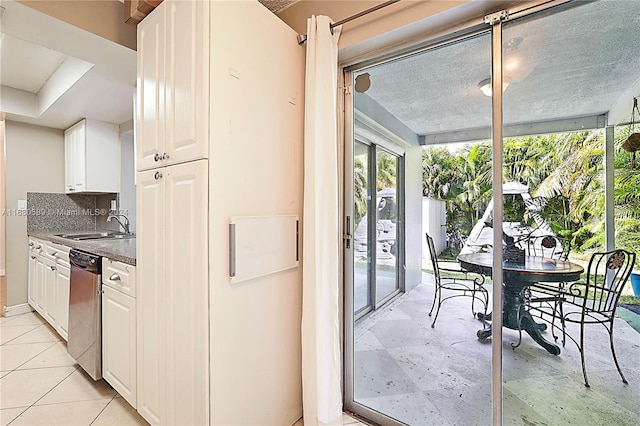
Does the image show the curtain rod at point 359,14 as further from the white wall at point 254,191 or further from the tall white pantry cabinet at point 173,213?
the tall white pantry cabinet at point 173,213

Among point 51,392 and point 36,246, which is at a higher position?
point 36,246

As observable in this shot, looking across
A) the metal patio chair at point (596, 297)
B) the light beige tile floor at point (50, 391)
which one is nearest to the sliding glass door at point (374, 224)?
the metal patio chair at point (596, 297)

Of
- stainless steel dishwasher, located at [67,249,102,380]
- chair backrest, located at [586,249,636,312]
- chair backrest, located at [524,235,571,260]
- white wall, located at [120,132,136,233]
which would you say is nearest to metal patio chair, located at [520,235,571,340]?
chair backrest, located at [524,235,571,260]

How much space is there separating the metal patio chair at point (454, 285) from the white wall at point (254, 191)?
0.78 metres

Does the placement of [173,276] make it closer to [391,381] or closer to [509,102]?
[391,381]

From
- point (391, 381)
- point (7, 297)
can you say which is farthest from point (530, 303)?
point (7, 297)

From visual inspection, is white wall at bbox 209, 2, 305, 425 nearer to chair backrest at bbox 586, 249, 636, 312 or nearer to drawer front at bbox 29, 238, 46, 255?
chair backrest at bbox 586, 249, 636, 312

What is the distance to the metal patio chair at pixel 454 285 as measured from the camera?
1.56 metres

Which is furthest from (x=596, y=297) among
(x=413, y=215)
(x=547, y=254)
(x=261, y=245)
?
(x=261, y=245)

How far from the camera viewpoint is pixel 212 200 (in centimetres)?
128

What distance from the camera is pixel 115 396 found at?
77.6 inches

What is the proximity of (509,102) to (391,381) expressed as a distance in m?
1.69

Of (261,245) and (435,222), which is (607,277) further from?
(261,245)

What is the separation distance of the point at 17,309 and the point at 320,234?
3.92 meters
